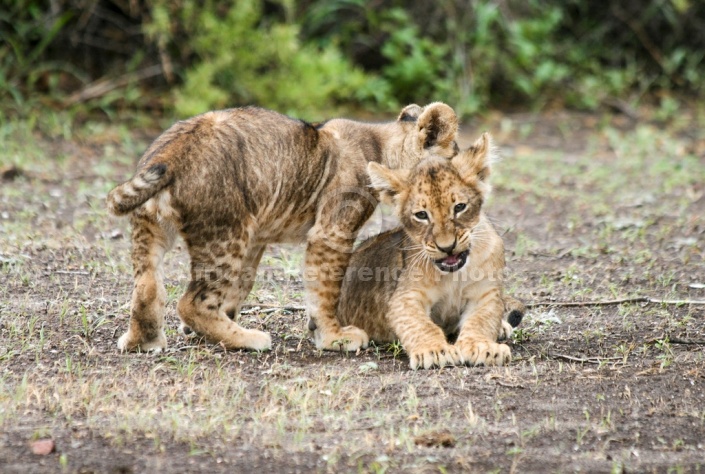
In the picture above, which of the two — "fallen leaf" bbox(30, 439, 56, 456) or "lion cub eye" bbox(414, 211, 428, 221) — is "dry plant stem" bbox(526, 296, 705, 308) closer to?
"lion cub eye" bbox(414, 211, 428, 221)

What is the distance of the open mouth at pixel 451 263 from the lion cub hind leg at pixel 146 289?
1.42 meters

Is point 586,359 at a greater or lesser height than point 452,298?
lesser

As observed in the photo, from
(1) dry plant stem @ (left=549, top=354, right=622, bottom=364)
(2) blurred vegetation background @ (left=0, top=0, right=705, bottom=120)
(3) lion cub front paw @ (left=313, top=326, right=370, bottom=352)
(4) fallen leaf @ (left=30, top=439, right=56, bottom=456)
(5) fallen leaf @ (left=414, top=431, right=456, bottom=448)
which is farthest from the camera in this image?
(2) blurred vegetation background @ (left=0, top=0, right=705, bottom=120)

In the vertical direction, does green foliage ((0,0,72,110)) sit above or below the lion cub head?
above

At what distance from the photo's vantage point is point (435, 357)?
209 inches

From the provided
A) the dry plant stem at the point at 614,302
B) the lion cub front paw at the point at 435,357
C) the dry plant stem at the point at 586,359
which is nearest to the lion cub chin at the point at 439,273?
the lion cub front paw at the point at 435,357

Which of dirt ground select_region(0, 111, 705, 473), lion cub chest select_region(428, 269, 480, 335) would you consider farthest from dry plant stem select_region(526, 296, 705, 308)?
lion cub chest select_region(428, 269, 480, 335)

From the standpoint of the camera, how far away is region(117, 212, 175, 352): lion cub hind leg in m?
5.40

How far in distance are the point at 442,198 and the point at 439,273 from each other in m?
0.49

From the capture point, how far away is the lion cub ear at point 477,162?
18.4ft

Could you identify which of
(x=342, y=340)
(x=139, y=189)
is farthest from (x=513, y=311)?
(x=139, y=189)

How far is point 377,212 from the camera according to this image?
648 cm

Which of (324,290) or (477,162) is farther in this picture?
(324,290)

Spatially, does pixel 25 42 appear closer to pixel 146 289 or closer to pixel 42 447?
pixel 146 289
